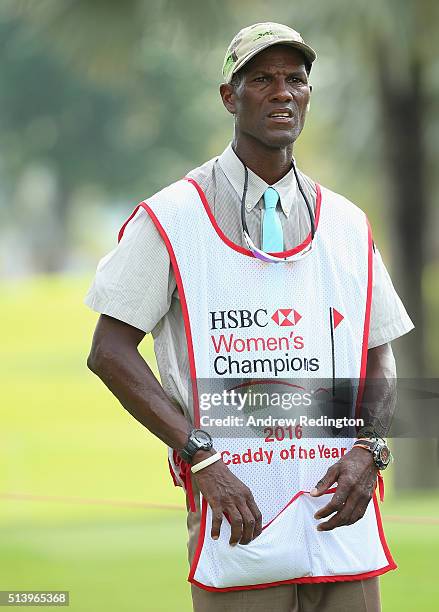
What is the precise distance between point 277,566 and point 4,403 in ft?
84.0

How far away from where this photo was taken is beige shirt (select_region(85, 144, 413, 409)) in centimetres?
270

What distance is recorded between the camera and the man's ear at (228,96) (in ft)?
9.39

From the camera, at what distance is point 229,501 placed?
2609 millimetres

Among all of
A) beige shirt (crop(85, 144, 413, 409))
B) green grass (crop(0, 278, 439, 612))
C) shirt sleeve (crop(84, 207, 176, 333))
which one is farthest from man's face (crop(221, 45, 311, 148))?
green grass (crop(0, 278, 439, 612))

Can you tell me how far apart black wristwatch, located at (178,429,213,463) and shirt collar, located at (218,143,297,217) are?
1.75 feet

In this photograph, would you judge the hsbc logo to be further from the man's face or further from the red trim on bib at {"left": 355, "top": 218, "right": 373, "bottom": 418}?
the man's face

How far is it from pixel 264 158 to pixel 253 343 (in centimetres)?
44

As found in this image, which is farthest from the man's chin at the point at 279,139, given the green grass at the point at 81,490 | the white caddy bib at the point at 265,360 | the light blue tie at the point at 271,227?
the green grass at the point at 81,490

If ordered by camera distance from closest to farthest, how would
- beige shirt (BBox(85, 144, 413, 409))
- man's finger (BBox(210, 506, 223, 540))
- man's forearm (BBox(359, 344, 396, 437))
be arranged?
1. man's finger (BBox(210, 506, 223, 540))
2. beige shirt (BBox(85, 144, 413, 409))
3. man's forearm (BBox(359, 344, 396, 437))

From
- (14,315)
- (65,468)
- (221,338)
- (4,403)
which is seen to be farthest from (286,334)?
(14,315)

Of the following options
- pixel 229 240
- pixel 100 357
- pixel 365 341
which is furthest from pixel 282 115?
pixel 100 357

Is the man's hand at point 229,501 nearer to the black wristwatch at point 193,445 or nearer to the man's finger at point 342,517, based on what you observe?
the black wristwatch at point 193,445

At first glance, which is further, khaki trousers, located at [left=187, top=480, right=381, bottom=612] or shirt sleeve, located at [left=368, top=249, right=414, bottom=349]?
shirt sleeve, located at [left=368, top=249, right=414, bottom=349]

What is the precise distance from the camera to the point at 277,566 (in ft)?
8.84
